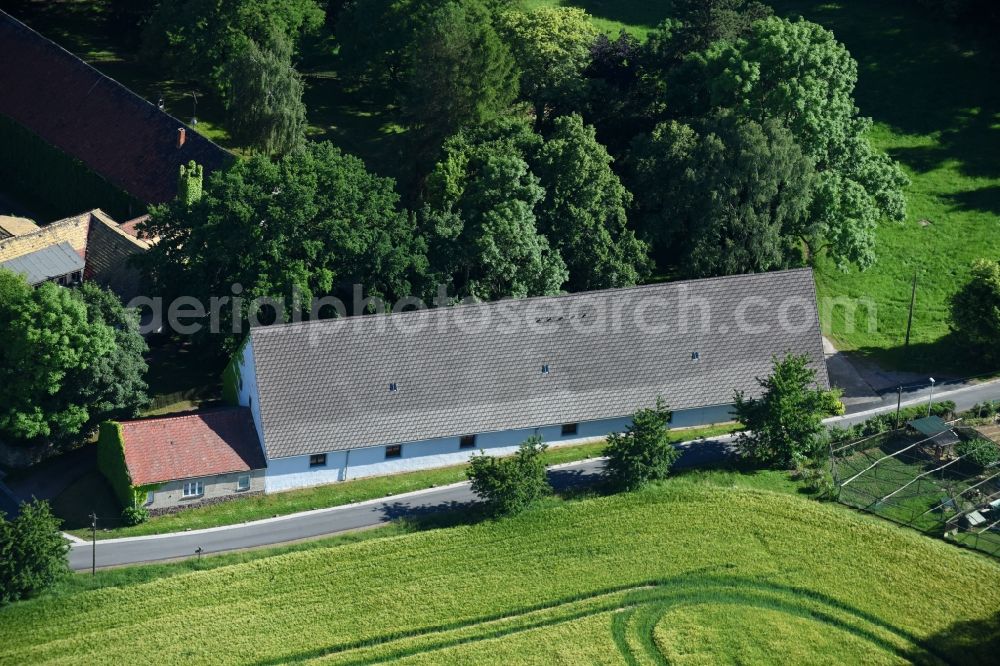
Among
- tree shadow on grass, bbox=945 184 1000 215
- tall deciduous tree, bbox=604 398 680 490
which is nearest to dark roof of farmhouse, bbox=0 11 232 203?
tall deciduous tree, bbox=604 398 680 490

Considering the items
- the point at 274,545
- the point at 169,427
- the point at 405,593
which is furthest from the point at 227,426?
the point at 405,593

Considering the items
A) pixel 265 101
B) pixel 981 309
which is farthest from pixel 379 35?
pixel 981 309

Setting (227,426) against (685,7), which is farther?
(685,7)

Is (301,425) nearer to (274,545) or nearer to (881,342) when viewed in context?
(274,545)

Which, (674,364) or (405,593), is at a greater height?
(674,364)

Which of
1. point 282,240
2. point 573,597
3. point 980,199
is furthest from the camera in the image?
point 980,199

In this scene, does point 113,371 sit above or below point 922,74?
below

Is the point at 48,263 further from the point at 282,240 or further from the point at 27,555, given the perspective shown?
the point at 27,555
